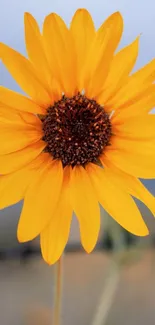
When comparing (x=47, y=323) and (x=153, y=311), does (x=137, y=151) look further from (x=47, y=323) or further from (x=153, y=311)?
(x=153, y=311)

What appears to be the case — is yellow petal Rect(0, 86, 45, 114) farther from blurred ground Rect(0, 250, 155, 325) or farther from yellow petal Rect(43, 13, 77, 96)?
blurred ground Rect(0, 250, 155, 325)

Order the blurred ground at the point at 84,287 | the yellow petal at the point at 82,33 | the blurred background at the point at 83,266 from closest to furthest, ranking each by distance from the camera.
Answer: the yellow petal at the point at 82,33, the blurred background at the point at 83,266, the blurred ground at the point at 84,287

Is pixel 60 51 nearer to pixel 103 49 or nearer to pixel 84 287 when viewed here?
pixel 103 49

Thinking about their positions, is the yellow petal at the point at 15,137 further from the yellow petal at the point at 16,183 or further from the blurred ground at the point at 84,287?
the blurred ground at the point at 84,287

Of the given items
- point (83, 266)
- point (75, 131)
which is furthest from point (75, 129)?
point (83, 266)

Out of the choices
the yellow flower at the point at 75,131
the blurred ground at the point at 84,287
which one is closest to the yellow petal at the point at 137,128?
the yellow flower at the point at 75,131

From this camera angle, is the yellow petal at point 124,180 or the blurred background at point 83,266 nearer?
the yellow petal at point 124,180

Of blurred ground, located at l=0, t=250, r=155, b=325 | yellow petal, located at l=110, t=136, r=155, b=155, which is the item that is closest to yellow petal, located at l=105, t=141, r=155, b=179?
yellow petal, located at l=110, t=136, r=155, b=155
